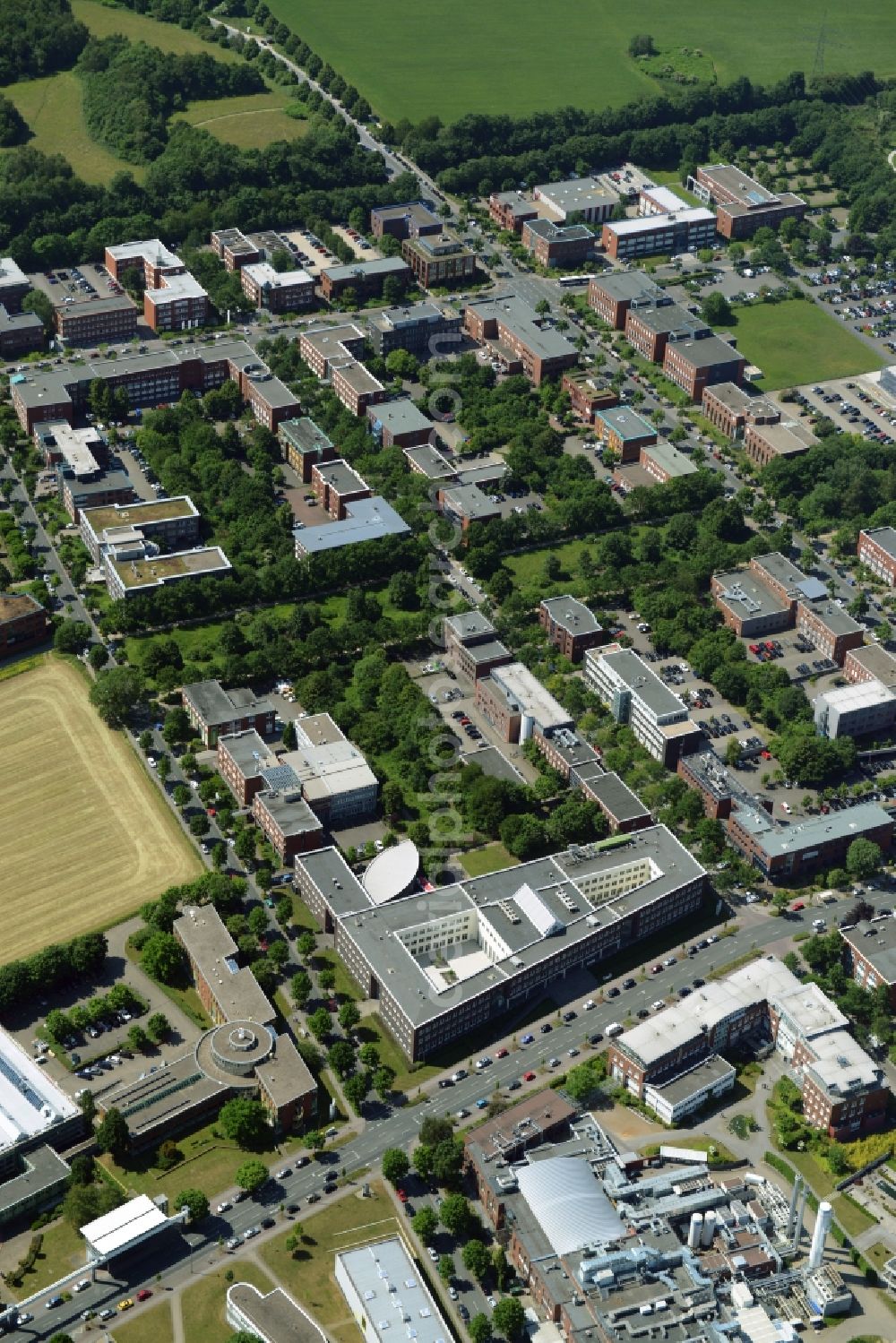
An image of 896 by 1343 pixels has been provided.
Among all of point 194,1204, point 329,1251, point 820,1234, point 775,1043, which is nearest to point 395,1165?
point 329,1251

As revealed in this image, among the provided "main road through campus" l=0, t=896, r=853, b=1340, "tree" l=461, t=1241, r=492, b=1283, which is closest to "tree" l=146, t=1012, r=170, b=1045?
"main road through campus" l=0, t=896, r=853, b=1340

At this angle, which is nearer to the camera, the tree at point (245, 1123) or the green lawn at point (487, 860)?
the tree at point (245, 1123)

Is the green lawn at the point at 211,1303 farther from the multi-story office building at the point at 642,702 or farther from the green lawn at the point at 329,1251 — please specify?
the multi-story office building at the point at 642,702

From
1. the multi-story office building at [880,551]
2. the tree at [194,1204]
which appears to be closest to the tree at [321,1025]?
the tree at [194,1204]

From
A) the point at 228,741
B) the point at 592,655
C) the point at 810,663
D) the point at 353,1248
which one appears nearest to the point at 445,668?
the point at 592,655

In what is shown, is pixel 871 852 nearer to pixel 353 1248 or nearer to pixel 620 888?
pixel 620 888
